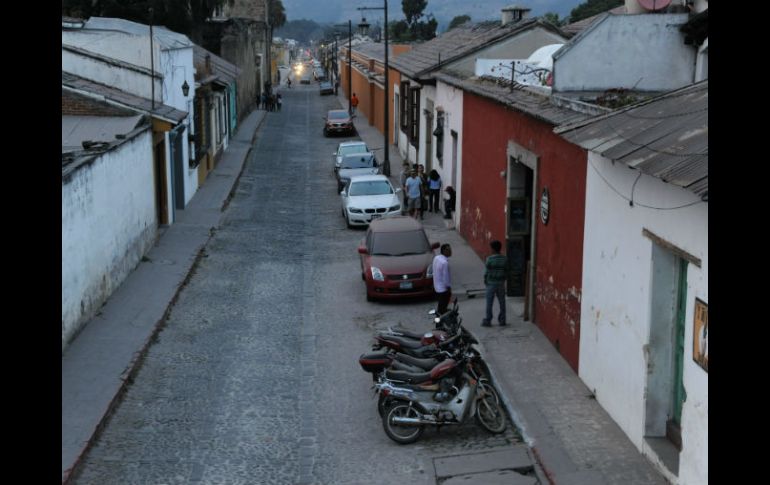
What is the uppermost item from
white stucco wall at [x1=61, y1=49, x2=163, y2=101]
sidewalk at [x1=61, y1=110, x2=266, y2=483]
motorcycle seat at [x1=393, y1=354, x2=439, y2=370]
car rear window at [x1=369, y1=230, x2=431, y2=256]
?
white stucco wall at [x1=61, y1=49, x2=163, y2=101]

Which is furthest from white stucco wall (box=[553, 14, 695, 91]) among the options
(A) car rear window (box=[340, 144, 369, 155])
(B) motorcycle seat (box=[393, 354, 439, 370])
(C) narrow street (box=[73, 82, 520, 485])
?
(A) car rear window (box=[340, 144, 369, 155])

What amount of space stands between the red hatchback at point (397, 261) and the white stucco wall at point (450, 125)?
481 centimetres

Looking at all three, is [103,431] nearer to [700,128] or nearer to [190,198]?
[700,128]

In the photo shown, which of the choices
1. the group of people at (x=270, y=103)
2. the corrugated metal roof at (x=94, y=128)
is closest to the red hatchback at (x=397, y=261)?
the corrugated metal roof at (x=94, y=128)

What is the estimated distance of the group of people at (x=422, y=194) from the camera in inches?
981

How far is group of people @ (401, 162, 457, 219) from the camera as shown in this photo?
81.7ft

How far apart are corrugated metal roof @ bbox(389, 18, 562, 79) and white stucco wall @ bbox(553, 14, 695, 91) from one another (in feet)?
36.1

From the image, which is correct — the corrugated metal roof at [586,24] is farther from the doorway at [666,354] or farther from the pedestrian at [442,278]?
the doorway at [666,354]

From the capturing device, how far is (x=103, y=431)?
11039 mm

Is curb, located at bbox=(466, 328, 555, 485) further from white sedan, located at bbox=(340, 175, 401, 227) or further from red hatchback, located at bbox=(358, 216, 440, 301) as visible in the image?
white sedan, located at bbox=(340, 175, 401, 227)

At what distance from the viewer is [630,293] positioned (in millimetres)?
10359

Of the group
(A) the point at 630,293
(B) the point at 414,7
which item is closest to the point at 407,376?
(A) the point at 630,293

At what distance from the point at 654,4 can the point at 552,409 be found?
321 inches

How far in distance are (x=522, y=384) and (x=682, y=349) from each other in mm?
3263
